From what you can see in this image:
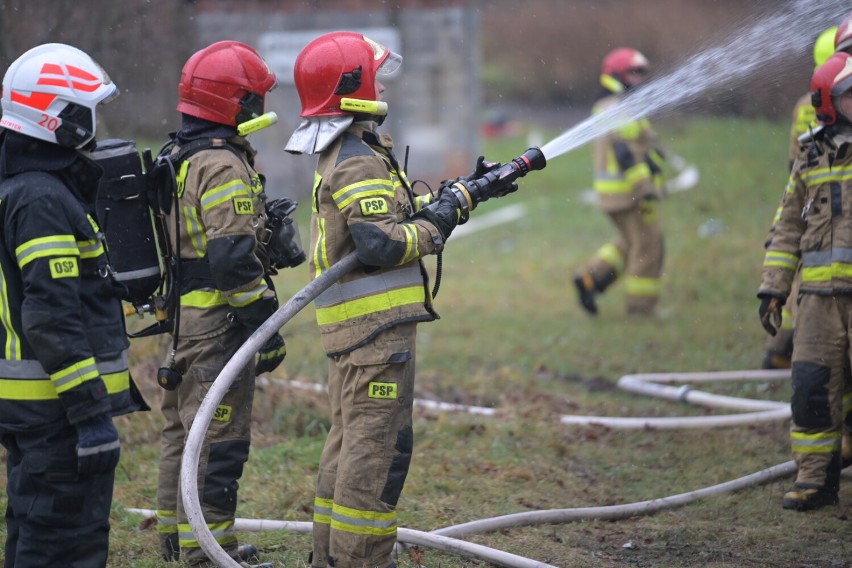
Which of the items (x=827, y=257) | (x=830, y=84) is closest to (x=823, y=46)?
(x=830, y=84)

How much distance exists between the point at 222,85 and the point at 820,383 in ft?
10.3

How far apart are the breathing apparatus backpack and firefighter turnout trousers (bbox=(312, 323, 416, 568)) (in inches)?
31.0

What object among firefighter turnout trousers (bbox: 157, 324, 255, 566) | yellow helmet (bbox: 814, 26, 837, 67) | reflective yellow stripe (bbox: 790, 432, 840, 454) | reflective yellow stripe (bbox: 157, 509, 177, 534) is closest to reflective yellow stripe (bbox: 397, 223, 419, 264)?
firefighter turnout trousers (bbox: 157, 324, 255, 566)

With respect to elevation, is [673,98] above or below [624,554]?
above

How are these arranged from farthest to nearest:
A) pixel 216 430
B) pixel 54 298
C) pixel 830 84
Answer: pixel 830 84
pixel 216 430
pixel 54 298

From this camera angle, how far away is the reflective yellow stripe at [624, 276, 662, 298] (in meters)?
9.30

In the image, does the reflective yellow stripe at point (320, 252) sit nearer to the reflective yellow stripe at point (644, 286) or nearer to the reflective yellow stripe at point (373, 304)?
the reflective yellow stripe at point (373, 304)

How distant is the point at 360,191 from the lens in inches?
147

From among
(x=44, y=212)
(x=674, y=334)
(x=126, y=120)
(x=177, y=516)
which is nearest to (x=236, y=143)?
(x=44, y=212)

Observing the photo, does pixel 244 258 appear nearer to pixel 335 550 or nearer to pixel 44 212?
pixel 44 212

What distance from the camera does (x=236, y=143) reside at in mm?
4293

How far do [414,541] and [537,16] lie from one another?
2258cm

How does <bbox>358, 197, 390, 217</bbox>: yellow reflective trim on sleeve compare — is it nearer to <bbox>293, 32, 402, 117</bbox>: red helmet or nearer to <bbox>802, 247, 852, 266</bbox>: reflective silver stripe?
<bbox>293, 32, 402, 117</bbox>: red helmet

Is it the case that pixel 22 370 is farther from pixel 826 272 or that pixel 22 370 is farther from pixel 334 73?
pixel 826 272
